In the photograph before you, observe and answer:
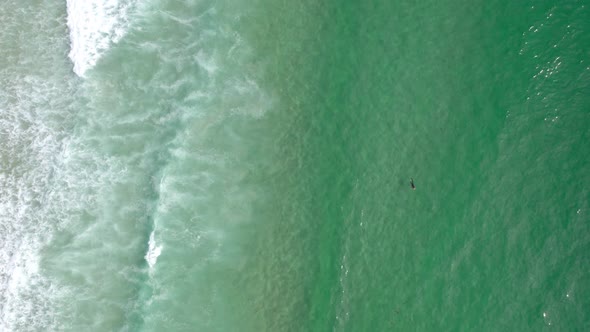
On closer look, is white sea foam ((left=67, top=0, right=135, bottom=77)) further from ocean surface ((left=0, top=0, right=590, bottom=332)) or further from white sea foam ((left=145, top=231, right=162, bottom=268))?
white sea foam ((left=145, top=231, right=162, bottom=268))

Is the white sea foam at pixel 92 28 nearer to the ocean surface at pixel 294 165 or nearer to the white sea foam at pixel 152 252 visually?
the ocean surface at pixel 294 165

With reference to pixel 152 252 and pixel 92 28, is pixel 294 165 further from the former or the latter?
pixel 92 28

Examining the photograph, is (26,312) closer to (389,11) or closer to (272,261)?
(272,261)

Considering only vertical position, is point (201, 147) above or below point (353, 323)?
above

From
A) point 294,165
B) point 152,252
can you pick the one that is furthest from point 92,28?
point 294,165

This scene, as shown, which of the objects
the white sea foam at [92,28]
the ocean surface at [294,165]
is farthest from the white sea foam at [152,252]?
the white sea foam at [92,28]

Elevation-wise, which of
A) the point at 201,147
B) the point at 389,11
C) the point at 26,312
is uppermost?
the point at 389,11

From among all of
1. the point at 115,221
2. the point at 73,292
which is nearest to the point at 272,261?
the point at 115,221
